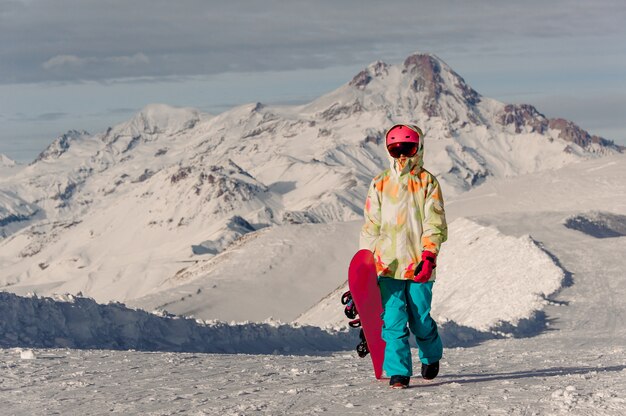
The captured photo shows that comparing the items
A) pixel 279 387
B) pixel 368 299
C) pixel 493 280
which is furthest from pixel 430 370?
pixel 493 280

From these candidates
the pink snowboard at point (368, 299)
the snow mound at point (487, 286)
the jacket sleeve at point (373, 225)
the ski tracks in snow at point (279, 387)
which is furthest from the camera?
the snow mound at point (487, 286)

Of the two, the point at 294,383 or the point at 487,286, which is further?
the point at 487,286

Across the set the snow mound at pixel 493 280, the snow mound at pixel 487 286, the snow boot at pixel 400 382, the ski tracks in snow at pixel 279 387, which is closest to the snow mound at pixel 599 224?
the snow mound at pixel 487 286

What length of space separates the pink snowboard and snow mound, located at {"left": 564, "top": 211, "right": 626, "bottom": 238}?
4456 cm

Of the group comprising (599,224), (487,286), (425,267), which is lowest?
(487,286)

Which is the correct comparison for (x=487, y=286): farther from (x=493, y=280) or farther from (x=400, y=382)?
(x=400, y=382)

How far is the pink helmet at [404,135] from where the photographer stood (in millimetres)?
9484

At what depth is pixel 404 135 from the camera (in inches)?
374

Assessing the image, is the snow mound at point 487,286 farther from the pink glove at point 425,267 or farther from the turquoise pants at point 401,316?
the pink glove at point 425,267

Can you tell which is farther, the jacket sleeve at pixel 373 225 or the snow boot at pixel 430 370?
the snow boot at pixel 430 370

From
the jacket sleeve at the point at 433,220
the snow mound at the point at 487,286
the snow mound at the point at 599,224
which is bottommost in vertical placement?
the snow mound at the point at 487,286

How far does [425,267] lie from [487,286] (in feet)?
86.0

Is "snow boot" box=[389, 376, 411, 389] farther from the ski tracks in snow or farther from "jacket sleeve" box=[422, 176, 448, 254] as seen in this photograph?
"jacket sleeve" box=[422, 176, 448, 254]

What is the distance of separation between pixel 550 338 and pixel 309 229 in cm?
6514
